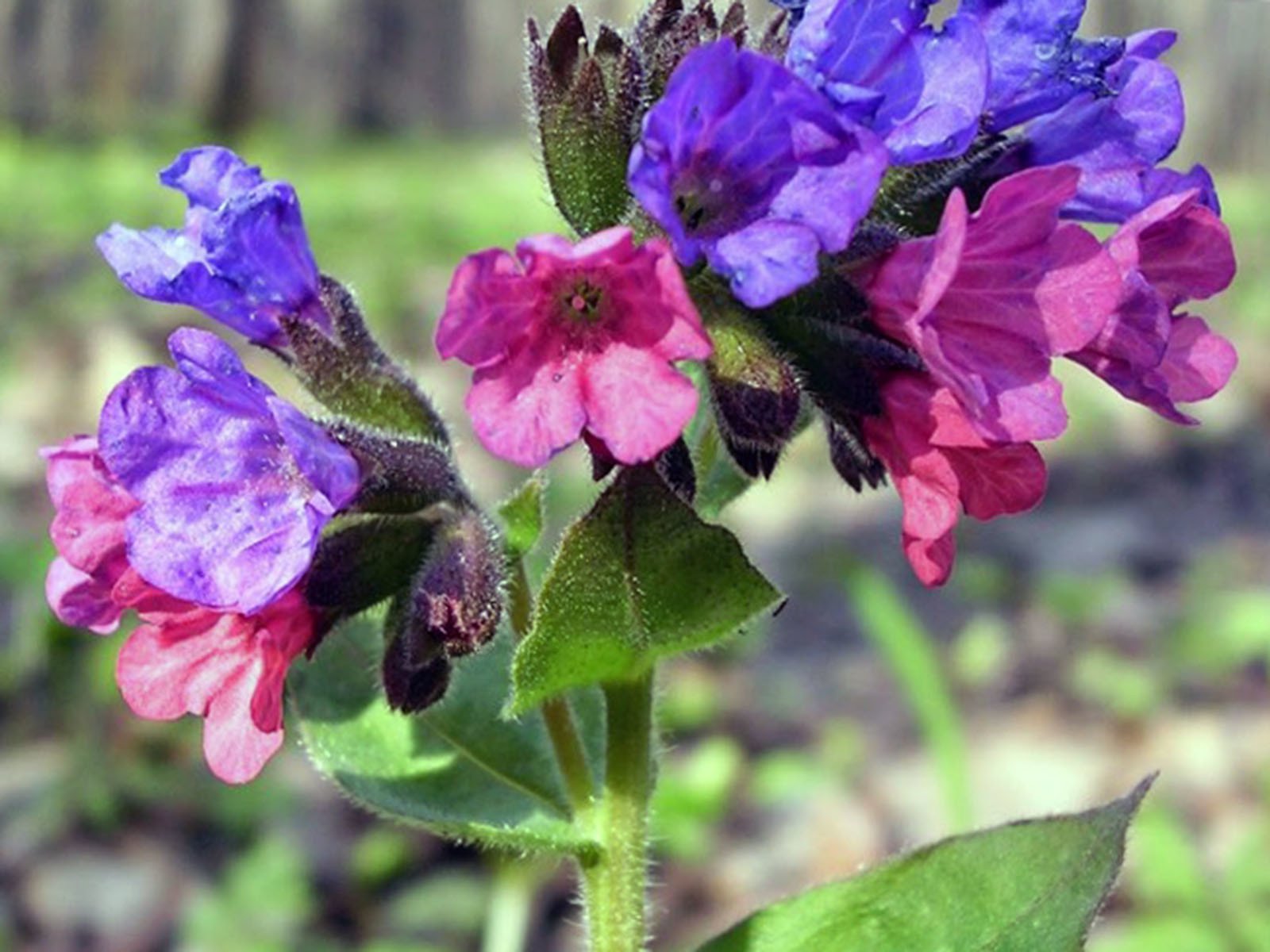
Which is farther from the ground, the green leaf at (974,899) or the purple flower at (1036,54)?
the purple flower at (1036,54)

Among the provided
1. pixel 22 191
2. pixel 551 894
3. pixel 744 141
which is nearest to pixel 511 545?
pixel 744 141

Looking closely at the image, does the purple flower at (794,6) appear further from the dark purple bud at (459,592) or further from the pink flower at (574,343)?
the dark purple bud at (459,592)

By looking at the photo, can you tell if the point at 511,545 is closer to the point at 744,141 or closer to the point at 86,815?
the point at 744,141

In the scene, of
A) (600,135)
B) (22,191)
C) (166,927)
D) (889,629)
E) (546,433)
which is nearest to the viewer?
(546,433)

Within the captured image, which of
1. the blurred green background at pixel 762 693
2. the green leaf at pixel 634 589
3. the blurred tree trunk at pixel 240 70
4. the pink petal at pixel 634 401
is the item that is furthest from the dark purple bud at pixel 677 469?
the blurred tree trunk at pixel 240 70

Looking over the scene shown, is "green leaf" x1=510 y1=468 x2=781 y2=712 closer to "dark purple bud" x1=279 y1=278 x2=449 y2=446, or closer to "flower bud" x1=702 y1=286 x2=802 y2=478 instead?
"flower bud" x1=702 y1=286 x2=802 y2=478

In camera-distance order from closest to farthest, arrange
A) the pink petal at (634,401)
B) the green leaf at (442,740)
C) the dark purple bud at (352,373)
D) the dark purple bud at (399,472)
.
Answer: the pink petal at (634,401)
the dark purple bud at (399,472)
the dark purple bud at (352,373)
the green leaf at (442,740)

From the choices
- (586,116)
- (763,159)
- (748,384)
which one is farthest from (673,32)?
(748,384)
